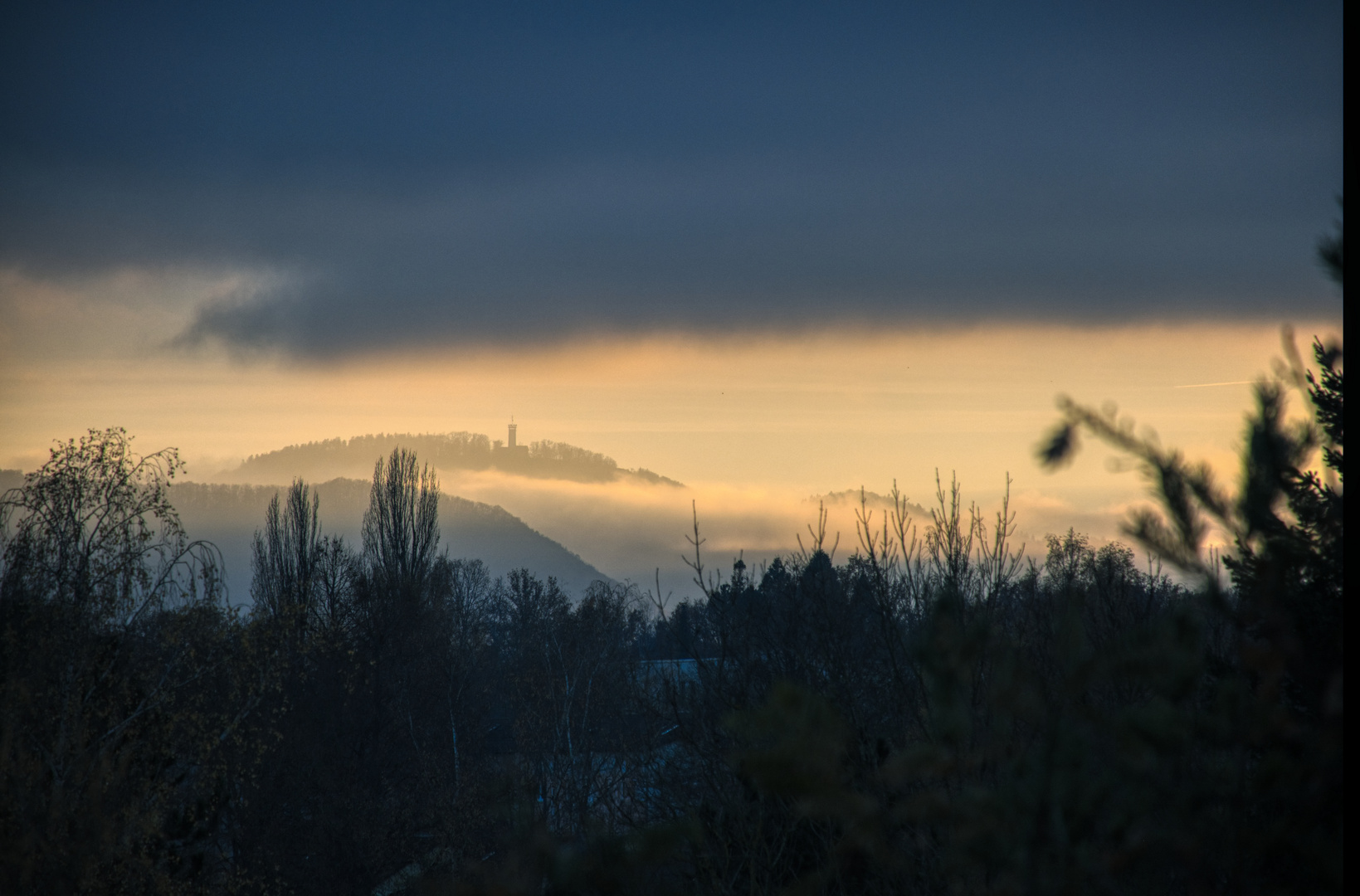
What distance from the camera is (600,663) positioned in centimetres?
2555

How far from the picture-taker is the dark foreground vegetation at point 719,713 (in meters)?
1.65

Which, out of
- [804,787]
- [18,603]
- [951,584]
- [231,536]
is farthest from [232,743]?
[231,536]

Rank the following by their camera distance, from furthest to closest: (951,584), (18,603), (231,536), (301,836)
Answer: (231,536) < (301,836) < (18,603) < (951,584)

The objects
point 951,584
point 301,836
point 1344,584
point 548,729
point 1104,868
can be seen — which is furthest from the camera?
point 548,729

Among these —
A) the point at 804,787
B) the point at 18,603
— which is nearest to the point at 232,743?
the point at 18,603

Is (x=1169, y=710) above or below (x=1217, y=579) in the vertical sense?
below

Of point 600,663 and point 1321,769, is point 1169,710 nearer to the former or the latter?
point 1321,769

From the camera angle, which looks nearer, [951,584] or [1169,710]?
[1169,710]

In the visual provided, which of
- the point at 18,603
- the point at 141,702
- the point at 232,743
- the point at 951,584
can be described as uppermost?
the point at 951,584

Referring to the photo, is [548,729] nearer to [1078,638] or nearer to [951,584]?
[951,584]

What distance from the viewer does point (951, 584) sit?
255 inches

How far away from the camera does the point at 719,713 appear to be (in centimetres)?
913

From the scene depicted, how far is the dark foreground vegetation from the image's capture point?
165 cm

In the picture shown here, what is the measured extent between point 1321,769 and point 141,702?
18501mm
